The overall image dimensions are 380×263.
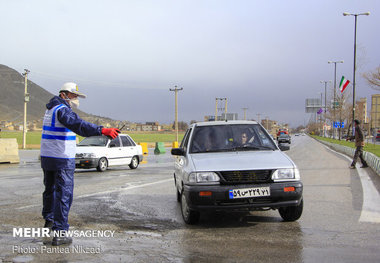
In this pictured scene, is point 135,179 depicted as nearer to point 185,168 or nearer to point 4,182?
point 4,182

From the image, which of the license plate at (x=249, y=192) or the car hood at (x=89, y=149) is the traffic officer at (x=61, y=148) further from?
the car hood at (x=89, y=149)

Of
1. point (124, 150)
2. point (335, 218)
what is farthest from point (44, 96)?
point (335, 218)

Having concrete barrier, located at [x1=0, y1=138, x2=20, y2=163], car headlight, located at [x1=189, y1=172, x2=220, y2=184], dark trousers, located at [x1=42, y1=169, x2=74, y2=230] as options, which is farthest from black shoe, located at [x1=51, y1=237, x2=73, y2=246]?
concrete barrier, located at [x1=0, y1=138, x2=20, y2=163]

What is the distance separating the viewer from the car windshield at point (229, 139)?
281 inches

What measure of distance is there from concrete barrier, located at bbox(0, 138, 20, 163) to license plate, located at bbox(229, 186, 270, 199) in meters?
17.7

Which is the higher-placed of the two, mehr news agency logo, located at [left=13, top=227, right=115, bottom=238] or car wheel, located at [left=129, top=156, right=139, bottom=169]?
mehr news agency logo, located at [left=13, top=227, right=115, bottom=238]

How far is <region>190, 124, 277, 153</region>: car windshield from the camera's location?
7148 mm

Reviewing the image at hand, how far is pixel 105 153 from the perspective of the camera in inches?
656

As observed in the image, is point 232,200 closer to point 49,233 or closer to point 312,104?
point 49,233

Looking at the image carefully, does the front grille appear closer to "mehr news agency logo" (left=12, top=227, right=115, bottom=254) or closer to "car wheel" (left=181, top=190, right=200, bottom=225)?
"car wheel" (left=181, top=190, right=200, bottom=225)

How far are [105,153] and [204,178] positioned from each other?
11107mm

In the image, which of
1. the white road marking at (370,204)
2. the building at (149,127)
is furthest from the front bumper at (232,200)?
the building at (149,127)

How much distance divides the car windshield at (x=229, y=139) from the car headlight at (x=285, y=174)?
1.04 metres

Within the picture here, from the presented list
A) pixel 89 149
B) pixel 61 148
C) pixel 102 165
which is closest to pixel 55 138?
pixel 61 148
